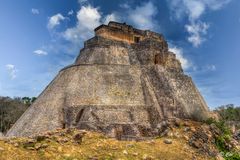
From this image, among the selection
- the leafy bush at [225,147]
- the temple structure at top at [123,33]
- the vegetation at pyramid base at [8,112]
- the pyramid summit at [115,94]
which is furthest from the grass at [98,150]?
the vegetation at pyramid base at [8,112]

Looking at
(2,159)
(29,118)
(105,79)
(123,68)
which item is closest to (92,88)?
(105,79)

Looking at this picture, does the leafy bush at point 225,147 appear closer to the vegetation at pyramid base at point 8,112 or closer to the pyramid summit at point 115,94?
the pyramid summit at point 115,94

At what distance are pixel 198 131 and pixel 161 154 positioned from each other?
405 centimetres

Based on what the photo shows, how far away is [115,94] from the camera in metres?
23.8

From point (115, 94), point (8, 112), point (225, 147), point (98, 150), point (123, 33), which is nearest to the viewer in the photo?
point (98, 150)

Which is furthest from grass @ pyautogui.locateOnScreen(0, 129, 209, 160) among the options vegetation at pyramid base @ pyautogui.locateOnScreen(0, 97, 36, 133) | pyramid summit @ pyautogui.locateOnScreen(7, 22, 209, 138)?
vegetation at pyramid base @ pyautogui.locateOnScreen(0, 97, 36, 133)

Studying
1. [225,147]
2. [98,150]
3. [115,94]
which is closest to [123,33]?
[115,94]

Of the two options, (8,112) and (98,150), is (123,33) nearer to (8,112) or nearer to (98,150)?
(98,150)

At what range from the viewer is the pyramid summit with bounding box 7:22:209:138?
21.8 metres

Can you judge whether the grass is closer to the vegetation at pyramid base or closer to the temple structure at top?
the temple structure at top

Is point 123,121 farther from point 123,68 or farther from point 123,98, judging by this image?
point 123,68

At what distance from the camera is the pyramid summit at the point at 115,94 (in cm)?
2175

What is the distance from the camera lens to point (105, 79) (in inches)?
976

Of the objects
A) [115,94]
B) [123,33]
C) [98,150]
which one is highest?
[123,33]
